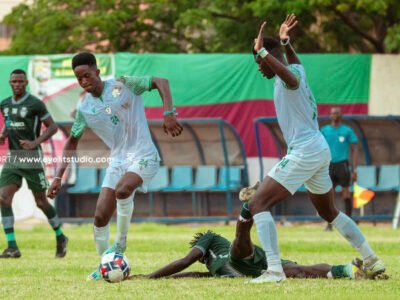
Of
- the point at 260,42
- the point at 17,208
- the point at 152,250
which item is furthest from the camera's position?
the point at 17,208

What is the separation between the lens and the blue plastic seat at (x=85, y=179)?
27.5 metres

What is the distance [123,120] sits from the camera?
12547mm

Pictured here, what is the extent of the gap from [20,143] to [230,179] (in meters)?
12.0

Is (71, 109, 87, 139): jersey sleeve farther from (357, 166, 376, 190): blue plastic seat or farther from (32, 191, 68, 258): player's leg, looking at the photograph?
(357, 166, 376, 190): blue plastic seat

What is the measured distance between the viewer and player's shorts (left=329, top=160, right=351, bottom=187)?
2333cm

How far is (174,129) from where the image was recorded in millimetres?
11266

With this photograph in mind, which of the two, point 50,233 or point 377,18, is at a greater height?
point 377,18

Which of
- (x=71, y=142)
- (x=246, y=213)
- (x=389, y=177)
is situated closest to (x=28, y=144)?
(x=71, y=142)

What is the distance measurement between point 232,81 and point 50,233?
596 centimetres

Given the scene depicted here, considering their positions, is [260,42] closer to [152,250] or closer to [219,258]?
[219,258]

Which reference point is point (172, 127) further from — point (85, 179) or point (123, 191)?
point (85, 179)

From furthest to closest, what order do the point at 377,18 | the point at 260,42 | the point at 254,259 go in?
1. the point at 377,18
2. the point at 254,259
3. the point at 260,42

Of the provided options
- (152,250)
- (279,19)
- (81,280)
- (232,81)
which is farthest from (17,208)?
(81,280)

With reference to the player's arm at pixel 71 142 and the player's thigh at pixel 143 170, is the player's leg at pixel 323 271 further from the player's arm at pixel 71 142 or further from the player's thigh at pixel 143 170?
the player's arm at pixel 71 142
